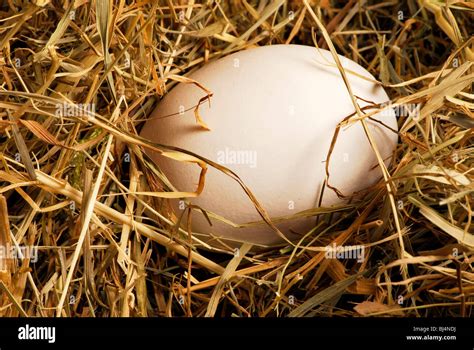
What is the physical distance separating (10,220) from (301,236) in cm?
47

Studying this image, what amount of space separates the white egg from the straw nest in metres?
0.04

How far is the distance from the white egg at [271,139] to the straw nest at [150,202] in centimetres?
4

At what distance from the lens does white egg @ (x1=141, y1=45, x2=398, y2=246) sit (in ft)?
3.77

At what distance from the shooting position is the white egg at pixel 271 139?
1.15 metres

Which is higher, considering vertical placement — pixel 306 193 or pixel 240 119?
pixel 240 119

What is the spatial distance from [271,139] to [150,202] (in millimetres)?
236

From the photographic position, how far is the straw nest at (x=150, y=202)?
43.9 inches

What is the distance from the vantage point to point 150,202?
1.23 metres

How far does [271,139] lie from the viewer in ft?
3.76

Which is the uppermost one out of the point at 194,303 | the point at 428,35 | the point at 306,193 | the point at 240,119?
the point at 428,35

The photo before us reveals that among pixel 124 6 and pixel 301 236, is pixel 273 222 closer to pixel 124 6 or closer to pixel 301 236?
pixel 301 236

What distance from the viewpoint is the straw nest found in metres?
1.12

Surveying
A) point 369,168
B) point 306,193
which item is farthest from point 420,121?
point 306,193

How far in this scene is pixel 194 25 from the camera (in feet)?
4.48
